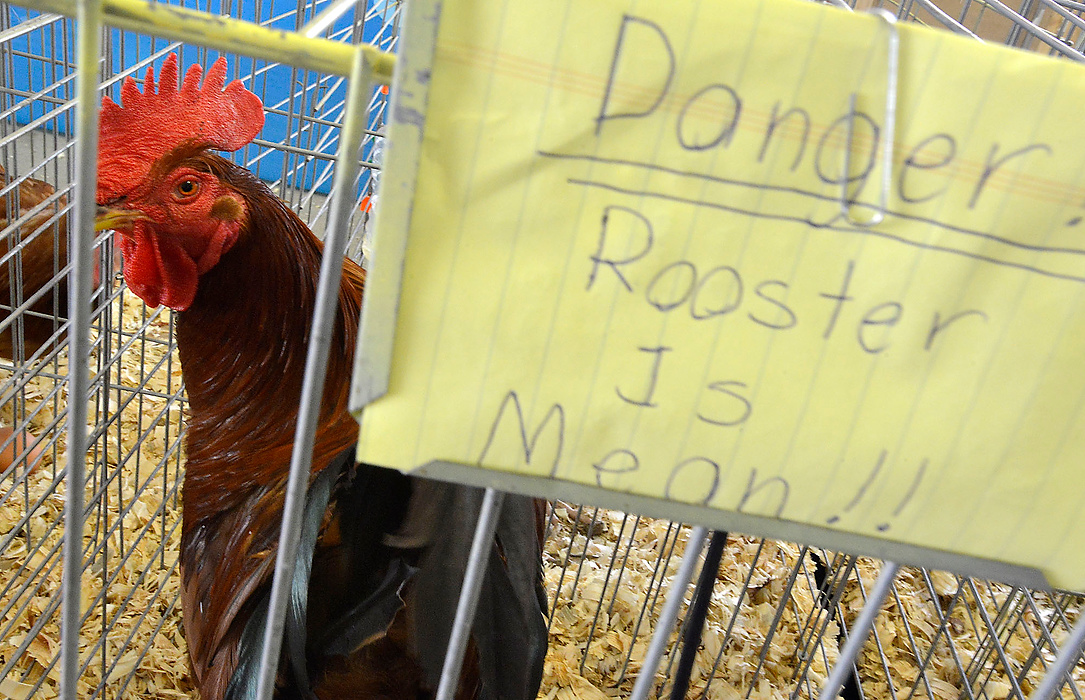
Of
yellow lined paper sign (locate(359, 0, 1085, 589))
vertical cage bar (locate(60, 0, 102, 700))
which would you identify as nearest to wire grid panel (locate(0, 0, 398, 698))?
vertical cage bar (locate(60, 0, 102, 700))

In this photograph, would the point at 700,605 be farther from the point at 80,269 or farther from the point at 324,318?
the point at 80,269

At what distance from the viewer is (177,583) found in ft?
5.48

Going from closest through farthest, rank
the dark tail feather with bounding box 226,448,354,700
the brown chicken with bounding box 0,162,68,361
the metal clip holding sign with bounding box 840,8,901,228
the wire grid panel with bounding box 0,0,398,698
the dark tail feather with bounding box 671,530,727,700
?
the metal clip holding sign with bounding box 840,8,901,228 < the dark tail feather with bounding box 671,530,727,700 < the dark tail feather with bounding box 226,448,354,700 < the wire grid panel with bounding box 0,0,398,698 < the brown chicken with bounding box 0,162,68,361

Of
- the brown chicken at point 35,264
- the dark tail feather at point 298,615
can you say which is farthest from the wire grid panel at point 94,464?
the dark tail feather at point 298,615

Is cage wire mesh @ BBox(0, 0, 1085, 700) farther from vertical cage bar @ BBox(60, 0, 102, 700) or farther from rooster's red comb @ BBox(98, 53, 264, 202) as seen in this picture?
vertical cage bar @ BBox(60, 0, 102, 700)

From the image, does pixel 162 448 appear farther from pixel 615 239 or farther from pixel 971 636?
pixel 971 636

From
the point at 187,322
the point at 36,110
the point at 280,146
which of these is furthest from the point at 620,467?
the point at 36,110

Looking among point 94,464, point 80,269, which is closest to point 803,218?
point 80,269

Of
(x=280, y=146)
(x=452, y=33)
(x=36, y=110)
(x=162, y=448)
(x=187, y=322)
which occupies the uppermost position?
(x=452, y=33)

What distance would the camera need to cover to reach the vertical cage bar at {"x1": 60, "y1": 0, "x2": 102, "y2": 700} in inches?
15.9

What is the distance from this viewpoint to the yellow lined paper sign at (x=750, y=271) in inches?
14.3

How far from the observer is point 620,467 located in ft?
1.46

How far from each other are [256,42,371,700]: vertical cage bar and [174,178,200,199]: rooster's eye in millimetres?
657

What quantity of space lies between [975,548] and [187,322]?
1.00 m
